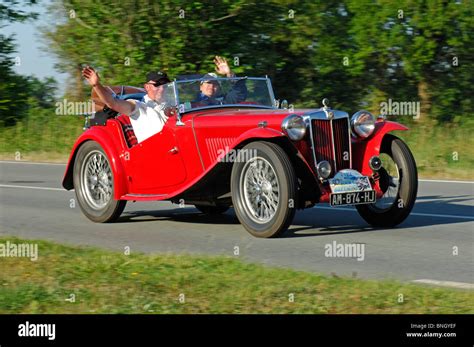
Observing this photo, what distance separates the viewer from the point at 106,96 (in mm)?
10609

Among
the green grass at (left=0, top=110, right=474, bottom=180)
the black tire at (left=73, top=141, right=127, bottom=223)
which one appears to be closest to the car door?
the black tire at (left=73, top=141, right=127, bottom=223)

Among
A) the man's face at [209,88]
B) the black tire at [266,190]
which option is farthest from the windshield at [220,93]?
the black tire at [266,190]

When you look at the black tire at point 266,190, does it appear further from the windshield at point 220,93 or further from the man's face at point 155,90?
the man's face at point 155,90

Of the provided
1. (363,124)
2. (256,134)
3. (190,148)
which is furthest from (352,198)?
(190,148)

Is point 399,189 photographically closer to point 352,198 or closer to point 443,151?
point 352,198

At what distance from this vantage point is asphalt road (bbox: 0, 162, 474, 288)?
328 inches

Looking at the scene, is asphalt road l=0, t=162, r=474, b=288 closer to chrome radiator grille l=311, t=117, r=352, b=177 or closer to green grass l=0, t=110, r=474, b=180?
chrome radiator grille l=311, t=117, r=352, b=177

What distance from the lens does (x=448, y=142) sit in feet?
65.4

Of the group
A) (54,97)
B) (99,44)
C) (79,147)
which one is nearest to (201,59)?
(99,44)

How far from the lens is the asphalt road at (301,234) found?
8336mm

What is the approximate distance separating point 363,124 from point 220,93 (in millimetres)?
1829

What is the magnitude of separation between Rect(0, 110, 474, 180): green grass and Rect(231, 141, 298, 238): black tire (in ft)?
25.7
